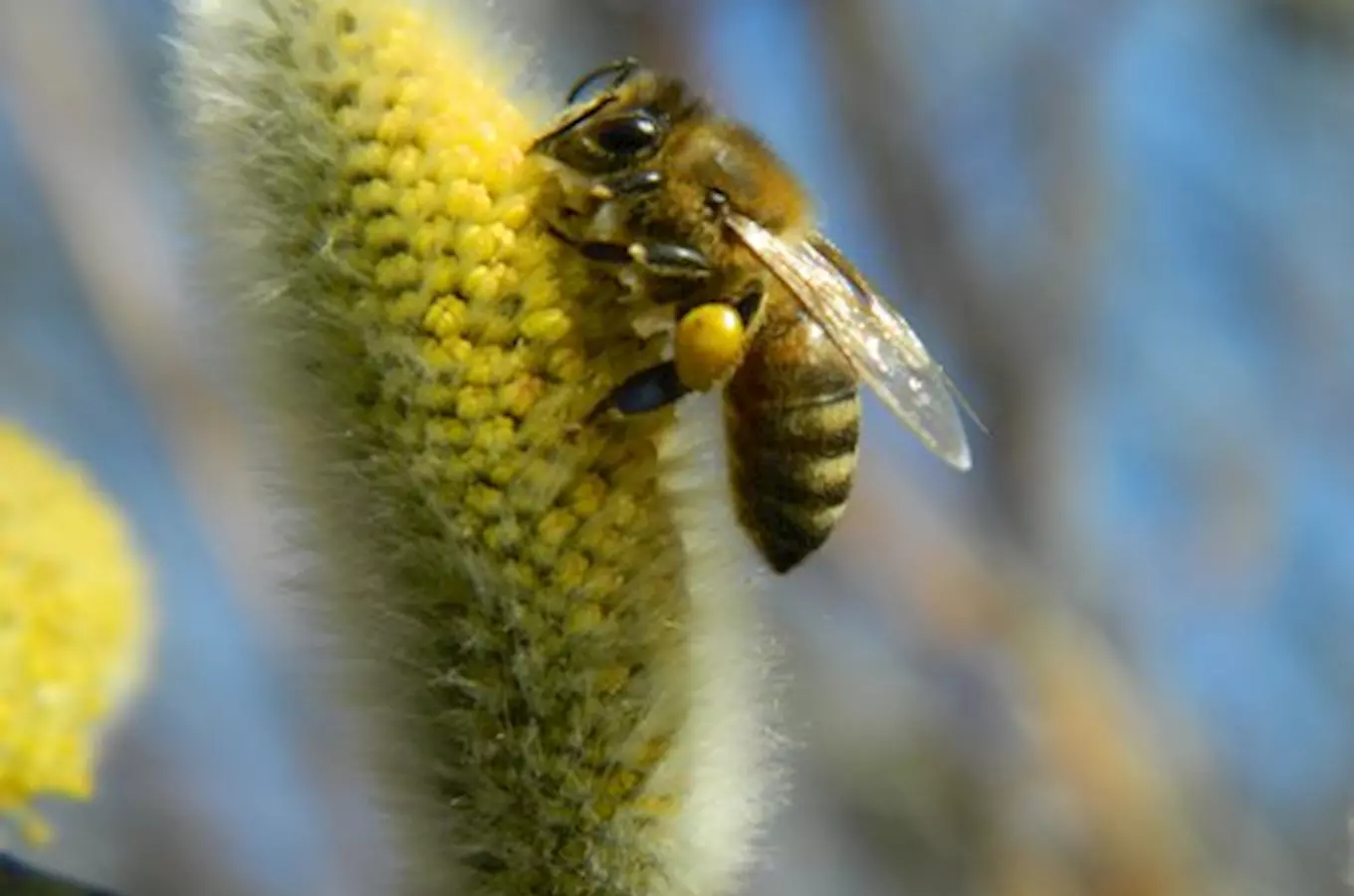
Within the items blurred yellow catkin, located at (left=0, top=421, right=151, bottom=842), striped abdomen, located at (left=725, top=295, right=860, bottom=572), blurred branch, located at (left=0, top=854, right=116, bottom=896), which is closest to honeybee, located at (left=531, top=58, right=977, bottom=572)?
striped abdomen, located at (left=725, top=295, right=860, bottom=572)

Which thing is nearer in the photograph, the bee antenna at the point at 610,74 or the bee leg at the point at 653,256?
the bee leg at the point at 653,256

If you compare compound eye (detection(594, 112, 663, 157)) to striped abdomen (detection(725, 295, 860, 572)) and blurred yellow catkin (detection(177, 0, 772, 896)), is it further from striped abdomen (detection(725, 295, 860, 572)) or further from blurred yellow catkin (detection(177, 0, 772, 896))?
striped abdomen (detection(725, 295, 860, 572))

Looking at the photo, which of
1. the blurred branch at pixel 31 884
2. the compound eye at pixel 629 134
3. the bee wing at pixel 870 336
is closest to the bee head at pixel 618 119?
the compound eye at pixel 629 134

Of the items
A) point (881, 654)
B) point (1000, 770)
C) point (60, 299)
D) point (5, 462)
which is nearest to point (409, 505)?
point (5, 462)

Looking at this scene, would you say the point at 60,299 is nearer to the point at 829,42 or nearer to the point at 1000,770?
the point at 829,42

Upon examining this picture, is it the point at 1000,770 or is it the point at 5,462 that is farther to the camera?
Answer: the point at 1000,770

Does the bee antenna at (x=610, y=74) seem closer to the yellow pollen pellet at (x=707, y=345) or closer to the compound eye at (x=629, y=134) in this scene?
the compound eye at (x=629, y=134)

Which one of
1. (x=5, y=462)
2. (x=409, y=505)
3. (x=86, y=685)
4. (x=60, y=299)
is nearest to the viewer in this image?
(x=409, y=505)

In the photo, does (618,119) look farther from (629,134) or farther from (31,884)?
(31,884)
